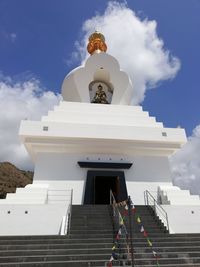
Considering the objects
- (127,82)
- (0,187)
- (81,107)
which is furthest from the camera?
(0,187)

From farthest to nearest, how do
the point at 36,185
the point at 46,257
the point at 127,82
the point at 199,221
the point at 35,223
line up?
the point at 127,82
the point at 36,185
the point at 199,221
the point at 35,223
the point at 46,257

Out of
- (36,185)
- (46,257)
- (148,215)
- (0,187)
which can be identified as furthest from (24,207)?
(0,187)

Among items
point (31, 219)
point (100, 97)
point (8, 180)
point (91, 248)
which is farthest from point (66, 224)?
point (8, 180)

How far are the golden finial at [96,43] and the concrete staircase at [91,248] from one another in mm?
16422

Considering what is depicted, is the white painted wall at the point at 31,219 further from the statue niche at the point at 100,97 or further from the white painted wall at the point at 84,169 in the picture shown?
the statue niche at the point at 100,97

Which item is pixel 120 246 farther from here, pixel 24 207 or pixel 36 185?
pixel 36 185

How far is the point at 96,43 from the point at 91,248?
18311mm

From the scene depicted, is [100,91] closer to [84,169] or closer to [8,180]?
[84,169]

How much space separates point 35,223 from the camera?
30.2 feet

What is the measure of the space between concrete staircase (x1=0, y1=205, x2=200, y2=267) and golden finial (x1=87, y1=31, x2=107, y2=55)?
1642cm

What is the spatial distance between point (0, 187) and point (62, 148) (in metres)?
21.7

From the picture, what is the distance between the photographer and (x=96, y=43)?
70.2ft

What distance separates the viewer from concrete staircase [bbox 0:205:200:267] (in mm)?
6203

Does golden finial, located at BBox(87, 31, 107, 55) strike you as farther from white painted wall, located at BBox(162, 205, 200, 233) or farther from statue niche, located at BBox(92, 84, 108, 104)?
white painted wall, located at BBox(162, 205, 200, 233)
